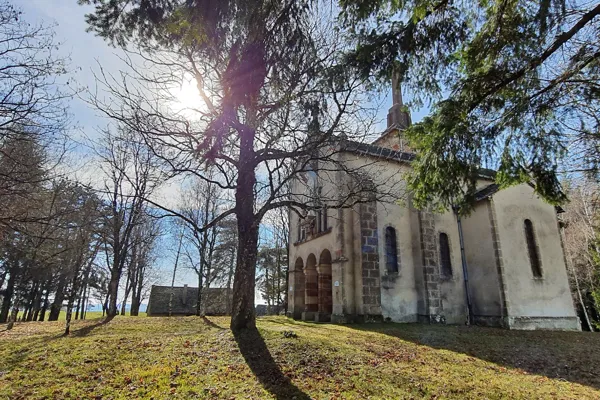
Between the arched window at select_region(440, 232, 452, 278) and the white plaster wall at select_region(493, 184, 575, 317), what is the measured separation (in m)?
→ 2.48

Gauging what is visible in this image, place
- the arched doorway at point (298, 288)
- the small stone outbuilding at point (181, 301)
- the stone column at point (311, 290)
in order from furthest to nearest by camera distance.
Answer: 1. the small stone outbuilding at point (181, 301)
2. the arched doorway at point (298, 288)
3. the stone column at point (311, 290)

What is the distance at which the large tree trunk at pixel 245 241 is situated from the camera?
8469mm

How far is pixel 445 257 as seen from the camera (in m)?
17.3

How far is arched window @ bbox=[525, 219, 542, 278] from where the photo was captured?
16.9 meters

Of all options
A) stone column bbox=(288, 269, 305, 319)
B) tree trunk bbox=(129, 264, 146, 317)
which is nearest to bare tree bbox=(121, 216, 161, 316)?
tree trunk bbox=(129, 264, 146, 317)

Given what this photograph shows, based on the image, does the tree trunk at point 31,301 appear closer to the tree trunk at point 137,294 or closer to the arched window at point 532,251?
the tree trunk at point 137,294

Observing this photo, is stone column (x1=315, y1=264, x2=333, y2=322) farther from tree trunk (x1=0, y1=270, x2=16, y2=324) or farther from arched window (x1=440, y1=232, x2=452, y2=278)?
tree trunk (x1=0, y1=270, x2=16, y2=324)

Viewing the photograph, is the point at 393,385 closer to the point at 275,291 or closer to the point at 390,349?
the point at 390,349

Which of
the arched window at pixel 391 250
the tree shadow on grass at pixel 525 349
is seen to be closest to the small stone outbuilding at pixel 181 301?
the arched window at pixel 391 250

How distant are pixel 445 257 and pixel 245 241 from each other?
→ 1266cm

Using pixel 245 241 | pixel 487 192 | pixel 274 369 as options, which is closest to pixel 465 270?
pixel 487 192

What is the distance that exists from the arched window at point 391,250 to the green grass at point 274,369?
6130 mm

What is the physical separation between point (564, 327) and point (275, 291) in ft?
71.2

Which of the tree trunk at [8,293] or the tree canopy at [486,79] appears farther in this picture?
the tree trunk at [8,293]
